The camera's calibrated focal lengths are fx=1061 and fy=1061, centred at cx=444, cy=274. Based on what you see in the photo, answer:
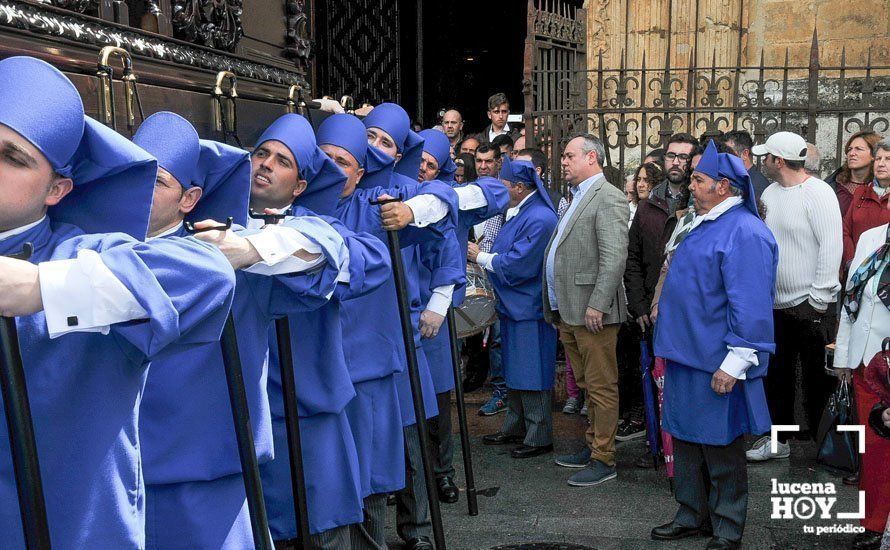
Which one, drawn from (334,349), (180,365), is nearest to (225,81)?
(334,349)

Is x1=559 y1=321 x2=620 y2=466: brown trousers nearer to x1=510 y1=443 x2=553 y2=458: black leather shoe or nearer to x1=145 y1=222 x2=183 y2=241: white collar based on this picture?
x1=510 y1=443 x2=553 y2=458: black leather shoe

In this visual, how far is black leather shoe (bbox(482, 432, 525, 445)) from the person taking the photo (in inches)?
318

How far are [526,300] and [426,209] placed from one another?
2.98 metres

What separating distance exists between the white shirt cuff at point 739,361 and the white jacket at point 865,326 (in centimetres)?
54

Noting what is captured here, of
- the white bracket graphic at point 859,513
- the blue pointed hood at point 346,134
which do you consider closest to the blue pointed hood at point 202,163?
the blue pointed hood at point 346,134

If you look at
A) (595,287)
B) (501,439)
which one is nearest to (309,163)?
(595,287)

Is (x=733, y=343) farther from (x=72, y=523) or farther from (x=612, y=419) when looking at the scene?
(x=72, y=523)

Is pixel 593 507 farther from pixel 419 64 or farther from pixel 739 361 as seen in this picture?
pixel 419 64

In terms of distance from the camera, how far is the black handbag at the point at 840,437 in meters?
5.58

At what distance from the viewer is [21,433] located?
205cm

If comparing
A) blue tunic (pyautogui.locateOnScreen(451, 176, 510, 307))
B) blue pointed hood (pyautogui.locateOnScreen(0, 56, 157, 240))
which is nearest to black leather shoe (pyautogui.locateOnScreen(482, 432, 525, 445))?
blue tunic (pyautogui.locateOnScreen(451, 176, 510, 307))

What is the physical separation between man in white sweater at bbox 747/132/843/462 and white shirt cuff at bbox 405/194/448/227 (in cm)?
319

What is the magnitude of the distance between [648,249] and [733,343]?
2205 mm

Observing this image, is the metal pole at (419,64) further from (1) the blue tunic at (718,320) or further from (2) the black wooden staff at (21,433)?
(2) the black wooden staff at (21,433)
